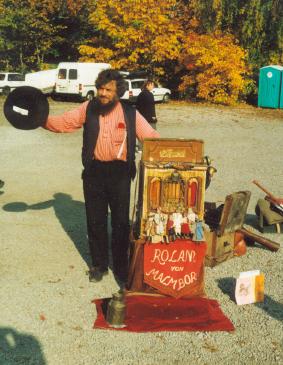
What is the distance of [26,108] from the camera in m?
4.59

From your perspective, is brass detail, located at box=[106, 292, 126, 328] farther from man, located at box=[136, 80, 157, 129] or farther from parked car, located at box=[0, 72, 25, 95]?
parked car, located at box=[0, 72, 25, 95]

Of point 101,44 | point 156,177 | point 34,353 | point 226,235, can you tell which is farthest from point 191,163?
point 101,44

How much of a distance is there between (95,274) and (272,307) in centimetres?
163

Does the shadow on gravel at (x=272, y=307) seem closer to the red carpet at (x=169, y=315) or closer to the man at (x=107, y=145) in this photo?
the red carpet at (x=169, y=315)

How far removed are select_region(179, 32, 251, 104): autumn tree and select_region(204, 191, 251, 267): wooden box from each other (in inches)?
779

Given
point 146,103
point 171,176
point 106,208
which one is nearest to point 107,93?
point 171,176

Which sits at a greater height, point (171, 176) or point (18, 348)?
point (171, 176)

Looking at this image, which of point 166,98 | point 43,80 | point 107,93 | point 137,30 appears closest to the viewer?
point 107,93

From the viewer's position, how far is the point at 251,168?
10.6 metres

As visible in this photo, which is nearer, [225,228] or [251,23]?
[225,228]

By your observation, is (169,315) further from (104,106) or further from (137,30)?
(137,30)

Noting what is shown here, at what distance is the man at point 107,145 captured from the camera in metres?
4.59

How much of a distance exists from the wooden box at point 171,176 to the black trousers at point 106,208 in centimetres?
18

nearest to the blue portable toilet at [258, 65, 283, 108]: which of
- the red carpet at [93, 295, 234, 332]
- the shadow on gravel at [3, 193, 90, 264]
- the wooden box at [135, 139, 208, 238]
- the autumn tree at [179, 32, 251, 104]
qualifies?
the autumn tree at [179, 32, 251, 104]
